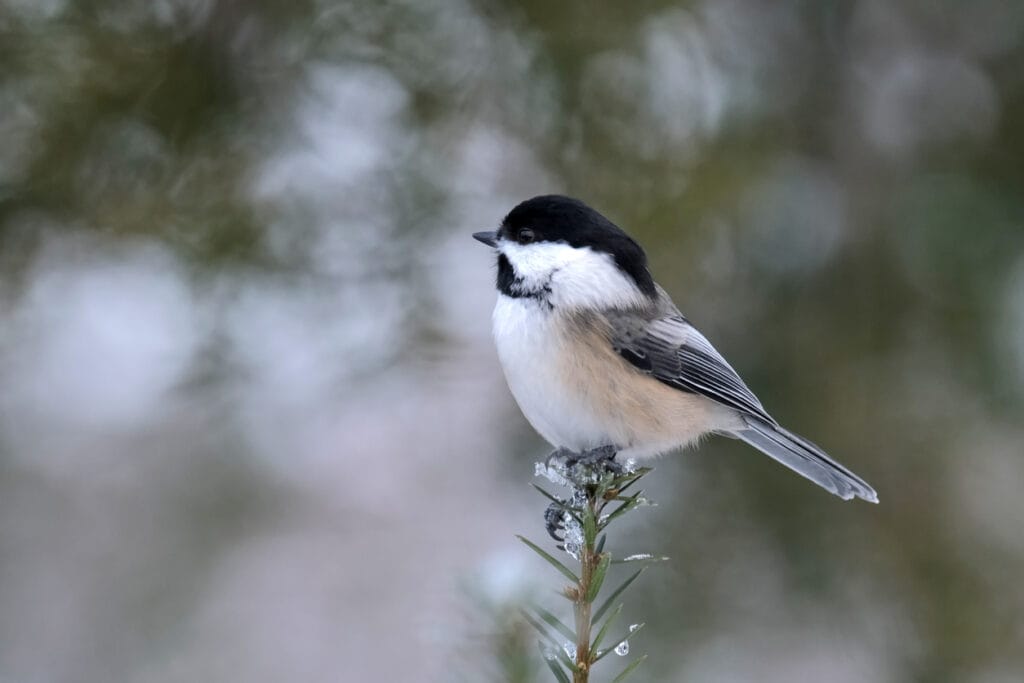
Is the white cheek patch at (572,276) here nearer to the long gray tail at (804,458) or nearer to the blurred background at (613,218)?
the blurred background at (613,218)

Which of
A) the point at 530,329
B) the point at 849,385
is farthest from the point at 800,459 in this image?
the point at 530,329

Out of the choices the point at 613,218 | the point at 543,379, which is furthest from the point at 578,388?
the point at 613,218

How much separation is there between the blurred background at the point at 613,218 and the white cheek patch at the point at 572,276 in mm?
143

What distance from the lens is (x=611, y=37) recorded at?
180 centimetres

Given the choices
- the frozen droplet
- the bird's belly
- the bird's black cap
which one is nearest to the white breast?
the bird's belly

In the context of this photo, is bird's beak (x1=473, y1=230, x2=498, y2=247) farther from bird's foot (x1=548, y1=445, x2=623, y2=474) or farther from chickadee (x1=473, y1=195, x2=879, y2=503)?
bird's foot (x1=548, y1=445, x2=623, y2=474)

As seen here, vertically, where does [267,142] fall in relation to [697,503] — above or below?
above

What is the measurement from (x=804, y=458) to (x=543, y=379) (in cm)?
50

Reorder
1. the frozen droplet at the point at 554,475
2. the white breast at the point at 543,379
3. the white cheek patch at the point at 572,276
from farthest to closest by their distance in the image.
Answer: the white cheek patch at the point at 572,276, the white breast at the point at 543,379, the frozen droplet at the point at 554,475

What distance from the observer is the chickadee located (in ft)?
5.50

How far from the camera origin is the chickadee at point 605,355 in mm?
1676

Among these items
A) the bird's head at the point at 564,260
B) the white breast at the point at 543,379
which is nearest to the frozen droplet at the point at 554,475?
the white breast at the point at 543,379

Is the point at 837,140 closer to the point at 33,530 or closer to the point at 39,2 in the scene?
the point at 39,2

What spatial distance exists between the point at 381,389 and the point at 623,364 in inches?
18.9
